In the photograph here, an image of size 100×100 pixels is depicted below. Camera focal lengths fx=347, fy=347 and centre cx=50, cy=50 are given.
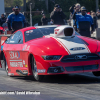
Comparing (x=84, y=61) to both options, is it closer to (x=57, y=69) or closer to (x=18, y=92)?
(x=57, y=69)

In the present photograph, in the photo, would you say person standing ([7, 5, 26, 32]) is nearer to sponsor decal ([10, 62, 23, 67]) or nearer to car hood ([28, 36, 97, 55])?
sponsor decal ([10, 62, 23, 67])

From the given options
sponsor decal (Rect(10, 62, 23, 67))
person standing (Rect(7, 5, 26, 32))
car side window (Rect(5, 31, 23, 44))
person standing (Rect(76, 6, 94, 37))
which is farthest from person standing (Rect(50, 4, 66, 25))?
sponsor decal (Rect(10, 62, 23, 67))

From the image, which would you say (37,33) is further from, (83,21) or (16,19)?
(83,21)

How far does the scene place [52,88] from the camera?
6.51 m

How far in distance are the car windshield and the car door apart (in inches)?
7.3

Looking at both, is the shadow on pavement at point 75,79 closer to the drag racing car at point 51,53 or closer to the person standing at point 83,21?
the drag racing car at point 51,53

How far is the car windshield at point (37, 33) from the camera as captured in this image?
27.0 ft

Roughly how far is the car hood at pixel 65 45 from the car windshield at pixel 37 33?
0.41m

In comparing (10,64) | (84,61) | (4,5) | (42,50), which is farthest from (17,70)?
(4,5)

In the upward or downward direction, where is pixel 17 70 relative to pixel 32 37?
downward

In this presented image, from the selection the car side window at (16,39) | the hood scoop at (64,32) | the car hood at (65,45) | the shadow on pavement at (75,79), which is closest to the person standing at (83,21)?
the car side window at (16,39)

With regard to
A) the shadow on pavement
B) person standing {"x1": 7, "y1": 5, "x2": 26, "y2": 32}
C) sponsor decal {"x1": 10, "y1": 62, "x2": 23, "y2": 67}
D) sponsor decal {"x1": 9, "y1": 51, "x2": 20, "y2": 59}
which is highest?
person standing {"x1": 7, "y1": 5, "x2": 26, "y2": 32}

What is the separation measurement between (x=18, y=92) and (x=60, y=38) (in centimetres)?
203

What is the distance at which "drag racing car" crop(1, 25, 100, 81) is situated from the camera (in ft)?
23.3
